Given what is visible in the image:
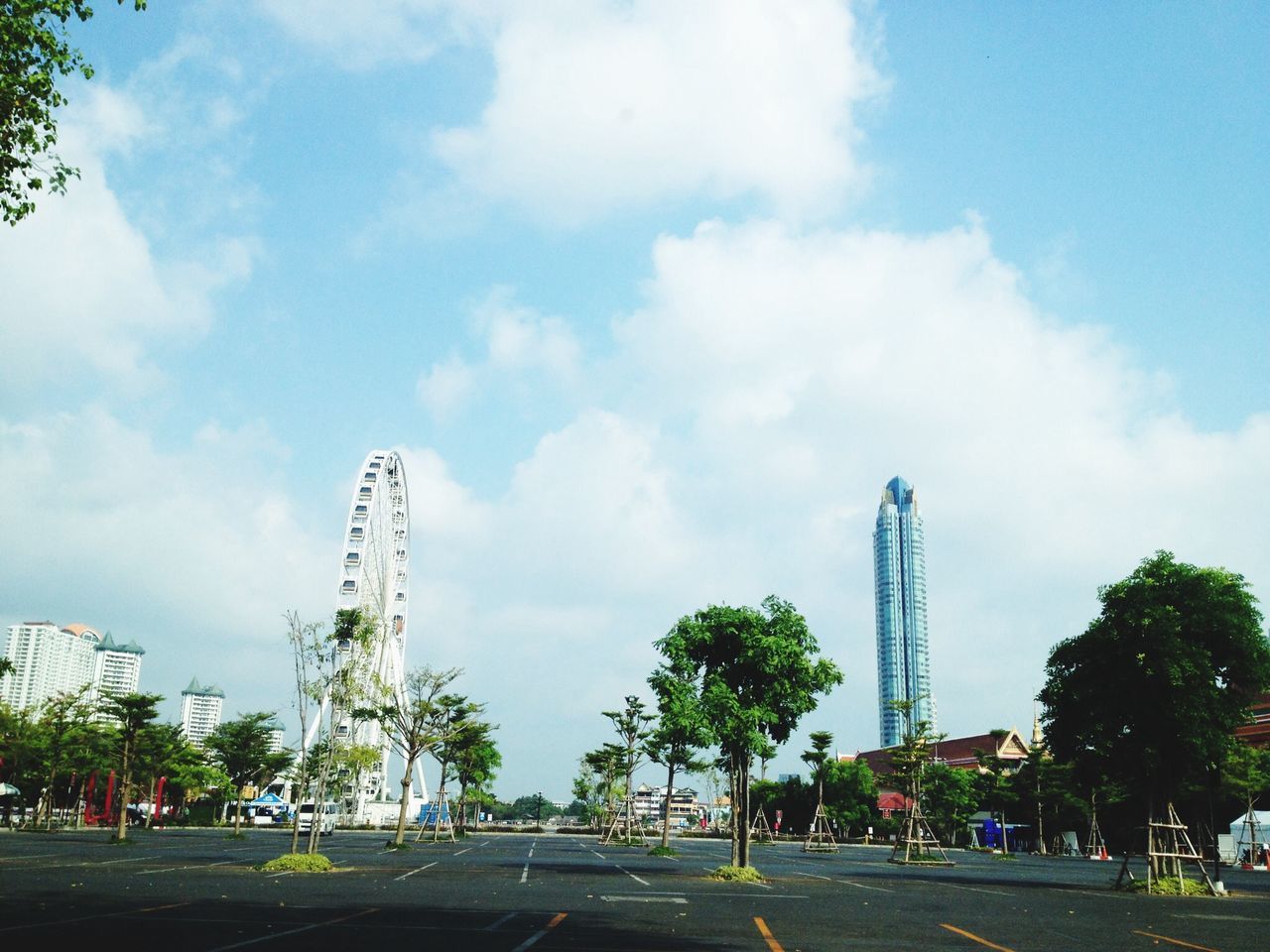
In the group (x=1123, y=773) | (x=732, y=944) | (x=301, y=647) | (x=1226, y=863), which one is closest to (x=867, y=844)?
(x=1226, y=863)

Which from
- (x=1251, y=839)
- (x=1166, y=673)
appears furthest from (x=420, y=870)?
(x=1251, y=839)

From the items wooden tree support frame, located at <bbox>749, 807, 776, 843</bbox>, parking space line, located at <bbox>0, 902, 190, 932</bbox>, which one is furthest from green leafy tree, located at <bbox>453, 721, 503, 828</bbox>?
parking space line, located at <bbox>0, 902, 190, 932</bbox>

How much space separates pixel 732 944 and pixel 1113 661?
23745 millimetres

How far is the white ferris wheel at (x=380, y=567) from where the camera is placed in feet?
251

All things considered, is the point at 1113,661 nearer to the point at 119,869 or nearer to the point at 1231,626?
the point at 1231,626

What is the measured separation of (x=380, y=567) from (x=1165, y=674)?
64.9 m

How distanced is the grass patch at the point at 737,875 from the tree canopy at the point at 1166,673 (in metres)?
12.6

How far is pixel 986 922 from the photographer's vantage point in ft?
62.5

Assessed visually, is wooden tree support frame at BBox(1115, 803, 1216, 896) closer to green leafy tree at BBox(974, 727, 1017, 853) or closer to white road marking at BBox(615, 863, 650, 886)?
white road marking at BBox(615, 863, 650, 886)

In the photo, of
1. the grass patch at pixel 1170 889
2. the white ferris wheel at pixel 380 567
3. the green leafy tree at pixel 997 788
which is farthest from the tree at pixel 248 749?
the grass patch at pixel 1170 889

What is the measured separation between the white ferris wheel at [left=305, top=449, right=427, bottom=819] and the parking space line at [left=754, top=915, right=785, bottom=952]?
5412 centimetres

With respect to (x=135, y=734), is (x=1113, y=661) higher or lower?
higher

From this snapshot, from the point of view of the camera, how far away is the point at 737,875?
30328mm

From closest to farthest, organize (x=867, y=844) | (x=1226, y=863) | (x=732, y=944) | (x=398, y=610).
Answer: (x=732, y=944), (x=1226, y=863), (x=398, y=610), (x=867, y=844)
